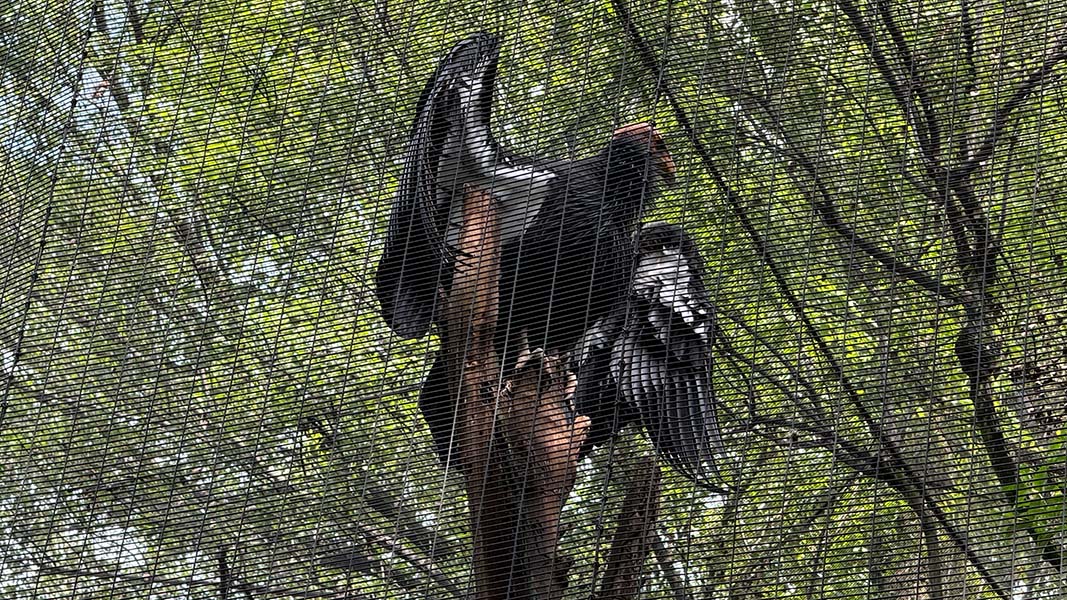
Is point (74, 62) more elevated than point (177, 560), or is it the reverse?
point (74, 62)

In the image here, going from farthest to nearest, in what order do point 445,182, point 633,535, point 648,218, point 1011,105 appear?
point 648,218, point 445,182, point 1011,105, point 633,535

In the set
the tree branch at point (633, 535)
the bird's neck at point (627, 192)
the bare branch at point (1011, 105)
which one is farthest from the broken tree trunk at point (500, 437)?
the bare branch at point (1011, 105)

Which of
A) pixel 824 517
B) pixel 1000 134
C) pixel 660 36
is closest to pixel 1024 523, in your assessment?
pixel 824 517

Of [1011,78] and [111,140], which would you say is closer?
[1011,78]

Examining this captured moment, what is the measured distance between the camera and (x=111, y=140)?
160 inches

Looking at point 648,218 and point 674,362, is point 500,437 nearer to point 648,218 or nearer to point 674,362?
point 674,362

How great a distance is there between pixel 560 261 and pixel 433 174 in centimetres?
39

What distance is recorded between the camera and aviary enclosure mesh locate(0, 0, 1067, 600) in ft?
10.7

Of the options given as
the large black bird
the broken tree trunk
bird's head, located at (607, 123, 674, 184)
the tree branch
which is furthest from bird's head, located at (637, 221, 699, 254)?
the tree branch

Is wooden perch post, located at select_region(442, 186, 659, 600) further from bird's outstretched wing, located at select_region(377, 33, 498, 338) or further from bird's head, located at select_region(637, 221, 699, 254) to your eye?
bird's head, located at select_region(637, 221, 699, 254)

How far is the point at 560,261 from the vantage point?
356 cm

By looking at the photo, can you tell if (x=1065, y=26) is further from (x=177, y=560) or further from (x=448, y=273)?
(x=177, y=560)

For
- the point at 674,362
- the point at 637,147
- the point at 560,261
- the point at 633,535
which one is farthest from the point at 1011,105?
the point at 633,535

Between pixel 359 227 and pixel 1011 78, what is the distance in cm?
178
